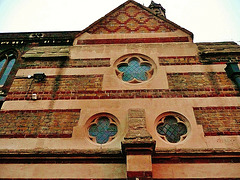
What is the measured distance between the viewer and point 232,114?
19.5 feet

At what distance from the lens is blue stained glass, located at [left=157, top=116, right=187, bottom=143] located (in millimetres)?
5748

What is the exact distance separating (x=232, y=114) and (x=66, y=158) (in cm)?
470

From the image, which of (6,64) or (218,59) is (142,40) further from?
(6,64)

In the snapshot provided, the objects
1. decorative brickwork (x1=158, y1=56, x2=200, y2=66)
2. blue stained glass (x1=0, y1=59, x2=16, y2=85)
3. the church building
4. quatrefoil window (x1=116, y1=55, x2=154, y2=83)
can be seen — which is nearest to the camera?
the church building

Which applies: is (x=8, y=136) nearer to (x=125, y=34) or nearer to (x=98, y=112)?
(x=98, y=112)

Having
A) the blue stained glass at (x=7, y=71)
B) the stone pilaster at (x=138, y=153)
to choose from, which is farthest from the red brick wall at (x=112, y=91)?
the stone pilaster at (x=138, y=153)

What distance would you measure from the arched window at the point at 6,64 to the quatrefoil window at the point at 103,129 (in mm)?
4492

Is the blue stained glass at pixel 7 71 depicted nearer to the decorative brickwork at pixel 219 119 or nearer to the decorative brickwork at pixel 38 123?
the decorative brickwork at pixel 38 123

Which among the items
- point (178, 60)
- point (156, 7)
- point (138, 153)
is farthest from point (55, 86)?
point (156, 7)

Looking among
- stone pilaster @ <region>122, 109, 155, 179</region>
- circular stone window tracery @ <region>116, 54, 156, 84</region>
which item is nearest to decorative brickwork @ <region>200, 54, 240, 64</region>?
circular stone window tracery @ <region>116, 54, 156, 84</region>

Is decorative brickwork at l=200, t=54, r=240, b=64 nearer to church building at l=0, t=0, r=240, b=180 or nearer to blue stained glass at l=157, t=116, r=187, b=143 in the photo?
church building at l=0, t=0, r=240, b=180

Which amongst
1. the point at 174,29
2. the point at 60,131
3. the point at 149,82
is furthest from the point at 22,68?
the point at 174,29

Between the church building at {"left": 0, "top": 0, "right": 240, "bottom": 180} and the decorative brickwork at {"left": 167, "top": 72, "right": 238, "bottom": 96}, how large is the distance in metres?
0.03

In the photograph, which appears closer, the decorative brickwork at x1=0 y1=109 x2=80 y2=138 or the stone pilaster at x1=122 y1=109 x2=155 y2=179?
the stone pilaster at x1=122 y1=109 x2=155 y2=179
